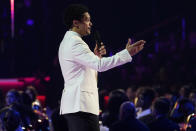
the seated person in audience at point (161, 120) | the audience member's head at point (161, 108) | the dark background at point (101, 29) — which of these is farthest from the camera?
the dark background at point (101, 29)

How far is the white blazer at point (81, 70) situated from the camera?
10.1ft

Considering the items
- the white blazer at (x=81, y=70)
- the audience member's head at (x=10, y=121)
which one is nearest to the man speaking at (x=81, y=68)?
the white blazer at (x=81, y=70)

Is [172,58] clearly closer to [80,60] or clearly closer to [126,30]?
[126,30]

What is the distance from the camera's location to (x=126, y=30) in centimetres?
1096

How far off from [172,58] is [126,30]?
152 cm

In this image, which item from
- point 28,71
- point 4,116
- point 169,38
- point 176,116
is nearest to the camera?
point 4,116

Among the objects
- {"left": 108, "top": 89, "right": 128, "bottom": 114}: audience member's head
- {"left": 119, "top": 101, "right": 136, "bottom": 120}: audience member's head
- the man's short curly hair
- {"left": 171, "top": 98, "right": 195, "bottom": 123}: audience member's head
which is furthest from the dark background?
the man's short curly hair

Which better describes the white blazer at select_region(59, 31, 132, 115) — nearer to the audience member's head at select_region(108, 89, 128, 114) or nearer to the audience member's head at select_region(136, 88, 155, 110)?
the audience member's head at select_region(108, 89, 128, 114)

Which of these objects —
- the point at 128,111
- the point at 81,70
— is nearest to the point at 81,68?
the point at 81,70

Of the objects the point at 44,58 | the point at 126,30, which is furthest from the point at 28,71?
the point at 126,30

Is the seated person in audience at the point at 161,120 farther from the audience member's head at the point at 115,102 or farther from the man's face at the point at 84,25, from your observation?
the man's face at the point at 84,25

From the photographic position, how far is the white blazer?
3.09m

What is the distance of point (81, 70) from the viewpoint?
320 centimetres

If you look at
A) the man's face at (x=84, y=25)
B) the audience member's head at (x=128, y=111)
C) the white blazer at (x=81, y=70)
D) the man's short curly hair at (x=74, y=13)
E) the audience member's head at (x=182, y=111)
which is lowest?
the audience member's head at (x=182, y=111)
